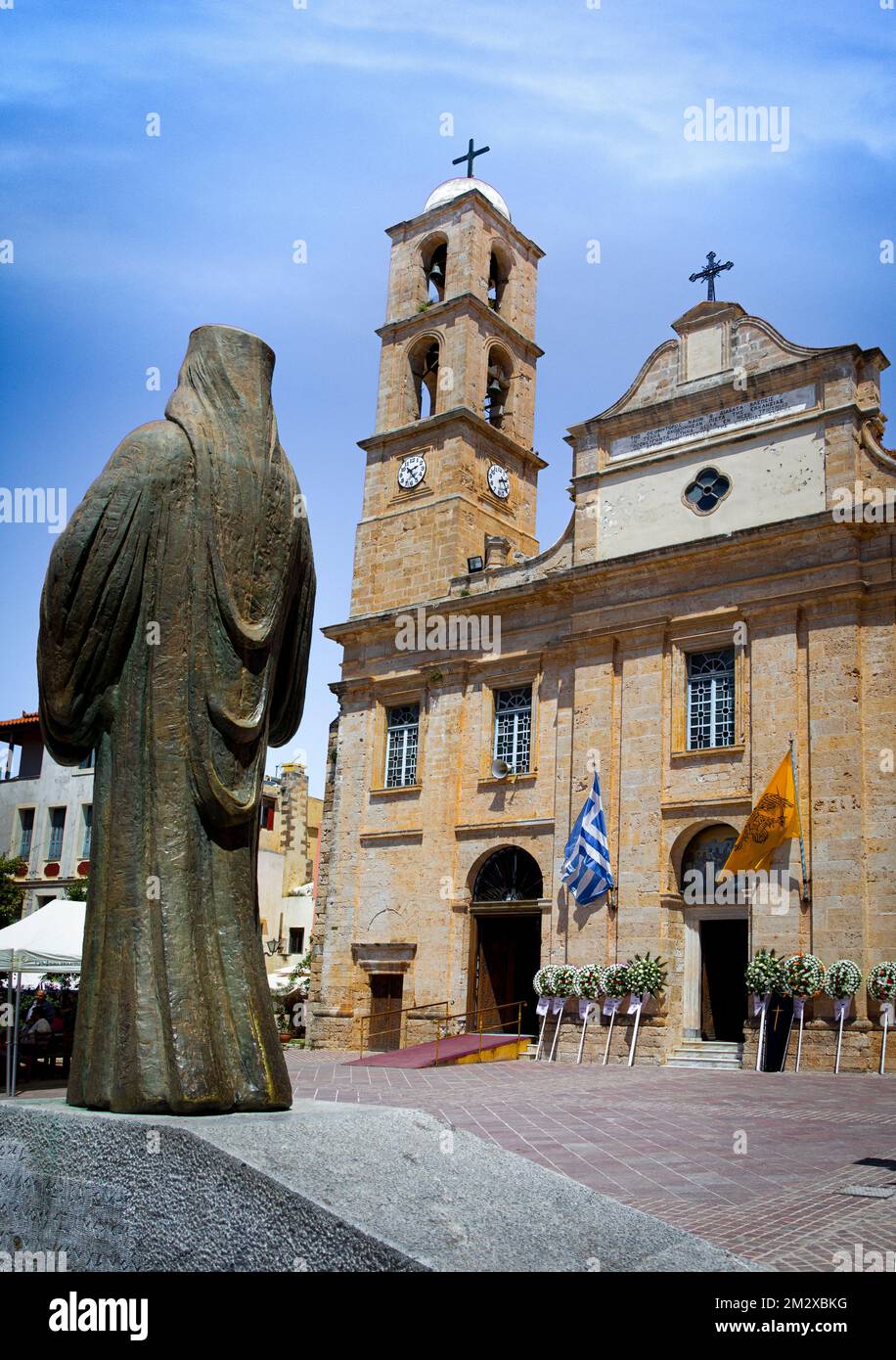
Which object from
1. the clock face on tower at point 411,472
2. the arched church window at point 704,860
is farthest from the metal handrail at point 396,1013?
the clock face on tower at point 411,472

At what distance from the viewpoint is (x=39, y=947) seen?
13.1 m

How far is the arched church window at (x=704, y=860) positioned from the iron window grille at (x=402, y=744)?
6.43 metres

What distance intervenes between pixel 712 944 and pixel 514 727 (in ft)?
18.7

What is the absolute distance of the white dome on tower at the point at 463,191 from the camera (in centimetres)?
2951

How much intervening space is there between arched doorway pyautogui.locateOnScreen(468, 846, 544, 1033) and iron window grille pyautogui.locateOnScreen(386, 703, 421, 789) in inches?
112

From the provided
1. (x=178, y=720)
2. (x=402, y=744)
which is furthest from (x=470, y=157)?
(x=178, y=720)

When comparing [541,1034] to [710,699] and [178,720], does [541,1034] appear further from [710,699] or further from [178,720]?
[178,720]

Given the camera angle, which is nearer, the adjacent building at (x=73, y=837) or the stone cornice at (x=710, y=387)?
the stone cornice at (x=710, y=387)

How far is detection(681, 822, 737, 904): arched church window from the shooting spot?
66.2 feet

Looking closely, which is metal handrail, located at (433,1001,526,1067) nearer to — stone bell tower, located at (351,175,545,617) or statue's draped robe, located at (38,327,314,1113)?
stone bell tower, located at (351,175,545,617)

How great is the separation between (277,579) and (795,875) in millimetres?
15429

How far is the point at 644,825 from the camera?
20.6 meters

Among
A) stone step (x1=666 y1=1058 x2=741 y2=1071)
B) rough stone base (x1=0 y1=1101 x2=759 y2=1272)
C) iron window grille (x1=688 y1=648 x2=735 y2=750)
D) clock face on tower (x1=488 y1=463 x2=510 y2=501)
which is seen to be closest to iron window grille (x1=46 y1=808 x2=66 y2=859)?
clock face on tower (x1=488 y1=463 x2=510 y2=501)

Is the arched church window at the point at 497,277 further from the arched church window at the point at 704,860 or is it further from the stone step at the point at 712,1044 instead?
the stone step at the point at 712,1044
